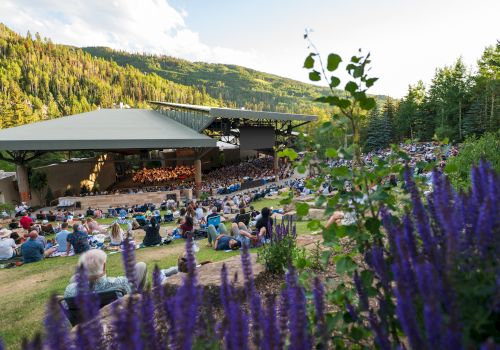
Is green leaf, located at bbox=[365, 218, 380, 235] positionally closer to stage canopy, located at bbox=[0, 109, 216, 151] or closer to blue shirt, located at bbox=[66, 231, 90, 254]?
blue shirt, located at bbox=[66, 231, 90, 254]

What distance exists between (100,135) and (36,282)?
18916 mm

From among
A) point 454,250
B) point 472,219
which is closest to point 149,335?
point 454,250

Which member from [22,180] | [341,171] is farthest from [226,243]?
[22,180]

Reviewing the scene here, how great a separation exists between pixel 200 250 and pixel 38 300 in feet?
13.8

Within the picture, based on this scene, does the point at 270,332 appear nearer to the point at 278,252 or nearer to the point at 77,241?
the point at 278,252

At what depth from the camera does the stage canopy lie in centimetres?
2269

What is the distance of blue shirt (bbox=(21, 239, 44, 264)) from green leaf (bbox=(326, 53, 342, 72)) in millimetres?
10950

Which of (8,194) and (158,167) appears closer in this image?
(8,194)

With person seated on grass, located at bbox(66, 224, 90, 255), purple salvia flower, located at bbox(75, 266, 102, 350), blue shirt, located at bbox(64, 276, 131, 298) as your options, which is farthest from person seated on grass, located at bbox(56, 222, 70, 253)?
purple salvia flower, located at bbox(75, 266, 102, 350)

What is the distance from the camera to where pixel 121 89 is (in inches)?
5325

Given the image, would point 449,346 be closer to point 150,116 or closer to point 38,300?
point 38,300

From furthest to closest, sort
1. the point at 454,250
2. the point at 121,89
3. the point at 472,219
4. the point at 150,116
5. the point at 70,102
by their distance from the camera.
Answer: the point at 121,89
the point at 70,102
the point at 150,116
the point at 472,219
the point at 454,250

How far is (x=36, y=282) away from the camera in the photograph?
7.59 metres

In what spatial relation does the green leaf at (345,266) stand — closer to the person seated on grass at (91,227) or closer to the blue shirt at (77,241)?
the blue shirt at (77,241)
